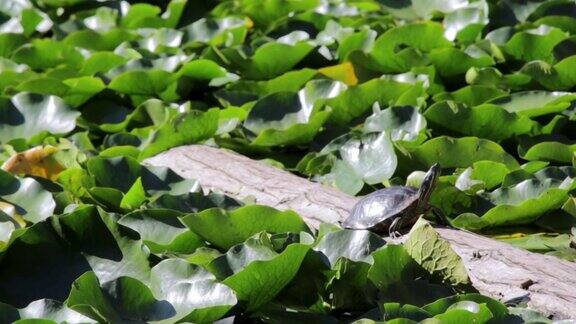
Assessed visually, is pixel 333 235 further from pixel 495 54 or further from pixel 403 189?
pixel 495 54

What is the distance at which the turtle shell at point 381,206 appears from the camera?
277cm

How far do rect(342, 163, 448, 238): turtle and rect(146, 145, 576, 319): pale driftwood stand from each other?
93 mm

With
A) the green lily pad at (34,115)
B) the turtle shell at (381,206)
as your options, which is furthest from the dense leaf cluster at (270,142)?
the turtle shell at (381,206)

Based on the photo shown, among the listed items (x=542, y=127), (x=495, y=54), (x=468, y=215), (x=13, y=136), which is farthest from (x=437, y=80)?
(x=13, y=136)

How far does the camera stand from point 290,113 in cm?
375

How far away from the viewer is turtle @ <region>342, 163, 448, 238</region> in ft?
9.10

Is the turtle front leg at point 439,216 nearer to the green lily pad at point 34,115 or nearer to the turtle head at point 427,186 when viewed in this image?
the turtle head at point 427,186

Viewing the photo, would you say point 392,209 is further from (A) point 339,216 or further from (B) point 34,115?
(B) point 34,115

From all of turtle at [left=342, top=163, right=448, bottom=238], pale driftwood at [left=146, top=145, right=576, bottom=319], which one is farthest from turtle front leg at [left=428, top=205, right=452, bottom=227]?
pale driftwood at [left=146, top=145, right=576, bottom=319]

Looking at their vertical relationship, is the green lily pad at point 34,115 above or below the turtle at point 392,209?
below

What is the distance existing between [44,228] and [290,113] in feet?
4.64

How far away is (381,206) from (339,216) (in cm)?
19

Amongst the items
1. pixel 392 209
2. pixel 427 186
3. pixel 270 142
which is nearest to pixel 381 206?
pixel 392 209

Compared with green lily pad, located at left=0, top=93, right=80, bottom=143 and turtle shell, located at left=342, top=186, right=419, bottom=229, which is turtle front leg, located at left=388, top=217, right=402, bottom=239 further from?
green lily pad, located at left=0, top=93, right=80, bottom=143
